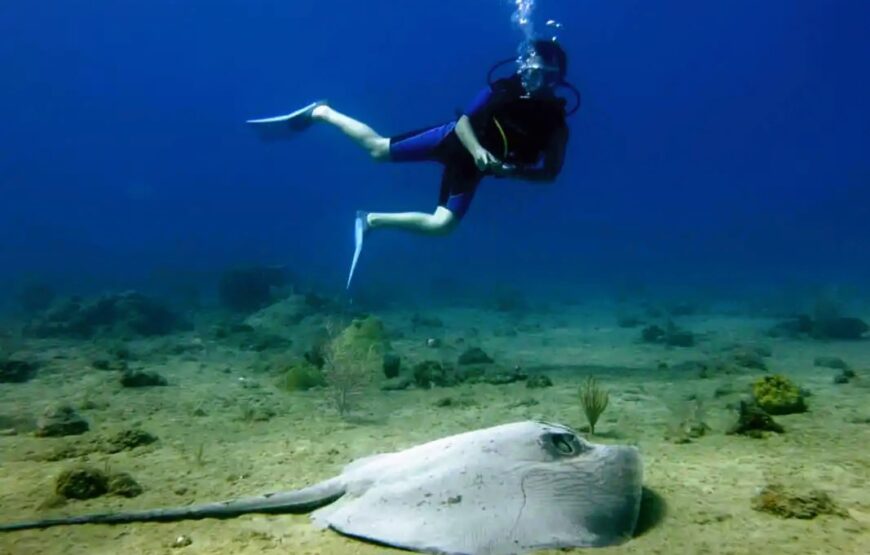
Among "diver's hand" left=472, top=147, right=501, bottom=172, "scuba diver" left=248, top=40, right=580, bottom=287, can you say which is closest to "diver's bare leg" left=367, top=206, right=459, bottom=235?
"scuba diver" left=248, top=40, right=580, bottom=287

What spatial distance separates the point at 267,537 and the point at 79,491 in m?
1.94

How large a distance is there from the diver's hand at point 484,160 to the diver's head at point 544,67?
1.23 meters

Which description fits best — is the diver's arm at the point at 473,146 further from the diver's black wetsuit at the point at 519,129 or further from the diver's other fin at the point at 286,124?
the diver's other fin at the point at 286,124

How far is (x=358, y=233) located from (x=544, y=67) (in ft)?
12.0

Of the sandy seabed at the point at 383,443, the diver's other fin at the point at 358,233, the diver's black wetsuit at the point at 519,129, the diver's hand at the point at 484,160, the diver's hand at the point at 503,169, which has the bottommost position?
the sandy seabed at the point at 383,443

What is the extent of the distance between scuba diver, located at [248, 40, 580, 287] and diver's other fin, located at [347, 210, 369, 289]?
0.02 metres

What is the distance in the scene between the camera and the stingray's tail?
3.82 meters

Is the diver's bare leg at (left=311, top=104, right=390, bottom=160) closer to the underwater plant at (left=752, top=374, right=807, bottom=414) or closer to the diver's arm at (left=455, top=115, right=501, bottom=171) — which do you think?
the diver's arm at (left=455, top=115, right=501, bottom=171)

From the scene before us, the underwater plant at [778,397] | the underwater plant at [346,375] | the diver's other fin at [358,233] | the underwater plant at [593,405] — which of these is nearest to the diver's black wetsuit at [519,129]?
the diver's other fin at [358,233]

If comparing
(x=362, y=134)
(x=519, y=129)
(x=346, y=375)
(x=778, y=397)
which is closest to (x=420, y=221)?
(x=519, y=129)

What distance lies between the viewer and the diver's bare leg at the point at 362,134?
9328mm

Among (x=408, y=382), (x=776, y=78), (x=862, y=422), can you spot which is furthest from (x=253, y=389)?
(x=776, y=78)

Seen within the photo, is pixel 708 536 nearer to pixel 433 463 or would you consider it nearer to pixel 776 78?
pixel 433 463

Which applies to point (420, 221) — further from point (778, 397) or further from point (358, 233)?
point (778, 397)
